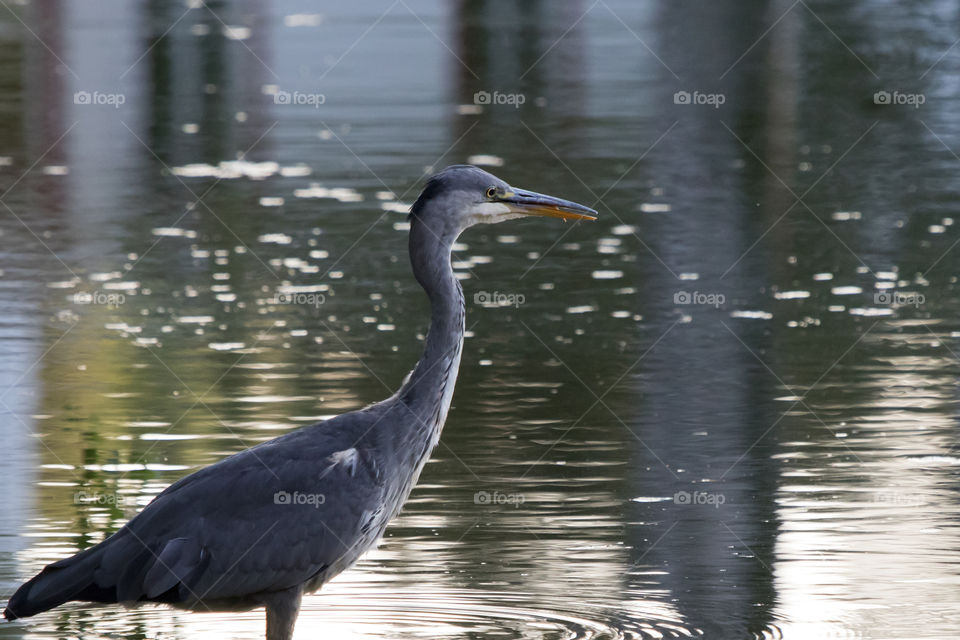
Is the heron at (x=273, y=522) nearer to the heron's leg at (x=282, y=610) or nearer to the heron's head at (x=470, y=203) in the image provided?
the heron's leg at (x=282, y=610)

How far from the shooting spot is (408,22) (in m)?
40.9

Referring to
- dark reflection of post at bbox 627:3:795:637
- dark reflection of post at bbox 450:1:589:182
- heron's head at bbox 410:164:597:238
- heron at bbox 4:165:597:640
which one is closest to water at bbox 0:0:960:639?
dark reflection of post at bbox 627:3:795:637

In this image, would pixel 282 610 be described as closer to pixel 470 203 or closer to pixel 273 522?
pixel 273 522

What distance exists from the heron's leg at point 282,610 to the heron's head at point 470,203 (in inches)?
66.5

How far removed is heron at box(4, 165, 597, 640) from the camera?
748 cm

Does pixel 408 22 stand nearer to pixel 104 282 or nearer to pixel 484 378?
pixel 104 282

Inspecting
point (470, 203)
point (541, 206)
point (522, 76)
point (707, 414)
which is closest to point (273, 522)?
point (470, 203)

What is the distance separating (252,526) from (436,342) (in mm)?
1129

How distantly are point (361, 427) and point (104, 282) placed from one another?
27.8ft

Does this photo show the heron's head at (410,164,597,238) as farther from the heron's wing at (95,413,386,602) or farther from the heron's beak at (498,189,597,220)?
the heron's wing at (95,413,386,602)

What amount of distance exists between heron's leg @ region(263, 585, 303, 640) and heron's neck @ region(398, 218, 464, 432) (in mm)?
871

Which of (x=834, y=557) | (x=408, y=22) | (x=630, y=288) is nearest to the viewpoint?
(x=834, y=557)

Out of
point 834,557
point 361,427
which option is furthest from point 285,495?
point 834,557

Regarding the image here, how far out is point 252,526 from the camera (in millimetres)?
7539
